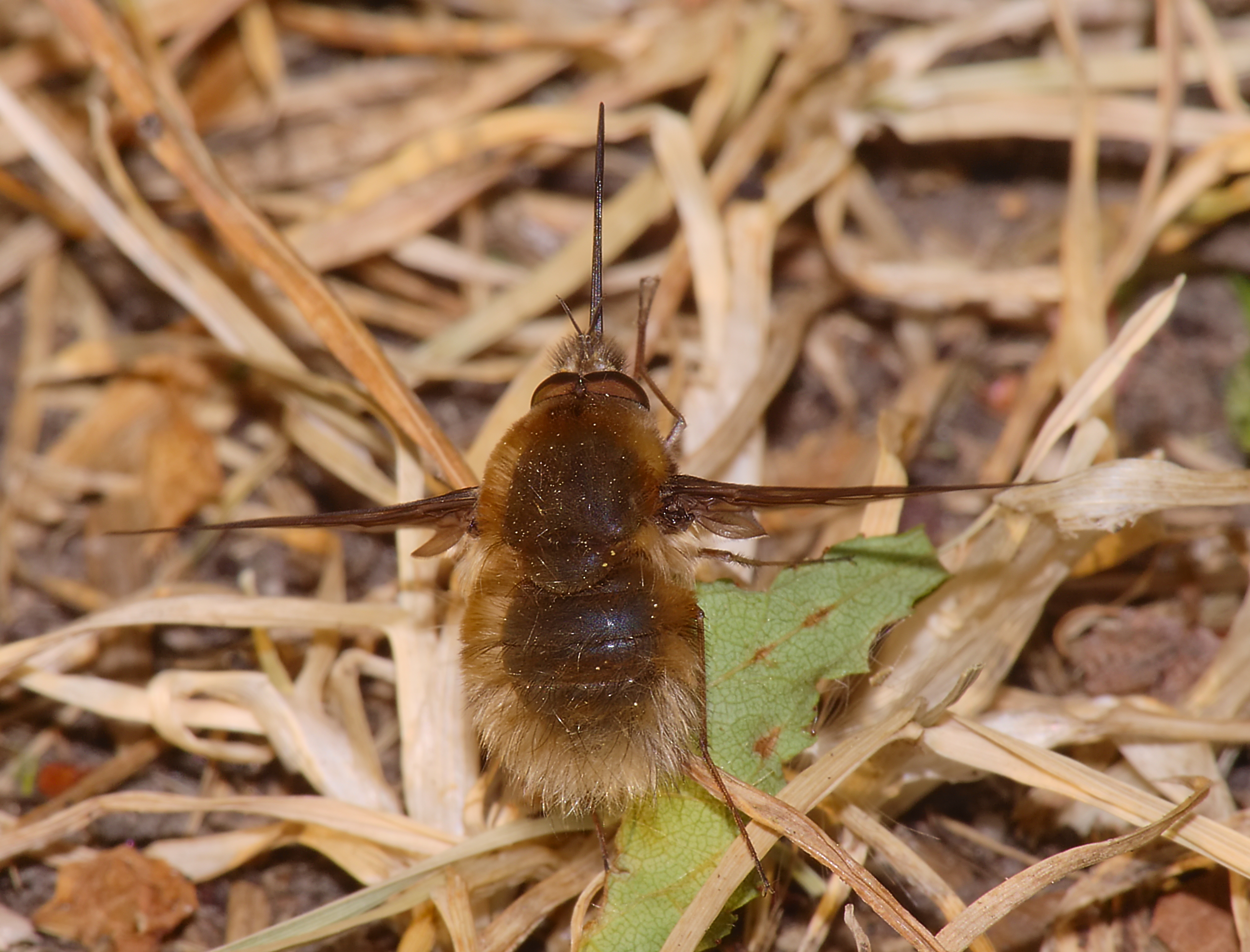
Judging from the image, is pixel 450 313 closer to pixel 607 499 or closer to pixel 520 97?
pixel 520 97

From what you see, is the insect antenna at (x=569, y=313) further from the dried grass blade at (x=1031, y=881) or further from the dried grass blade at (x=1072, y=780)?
the dried grass blade at (x=1031, y=881)

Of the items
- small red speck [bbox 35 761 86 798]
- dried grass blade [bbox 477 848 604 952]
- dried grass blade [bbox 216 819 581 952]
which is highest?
small red speck [bbox 35 761 86 798]

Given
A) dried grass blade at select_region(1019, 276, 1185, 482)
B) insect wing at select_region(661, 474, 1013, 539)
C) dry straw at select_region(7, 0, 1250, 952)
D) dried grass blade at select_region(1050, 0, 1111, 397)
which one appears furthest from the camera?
dried grass blade at select_region(1050, 0, 1111, 397)

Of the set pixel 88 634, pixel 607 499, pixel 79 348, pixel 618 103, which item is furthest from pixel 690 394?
pixel 79 348

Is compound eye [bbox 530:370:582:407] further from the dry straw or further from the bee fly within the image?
the dry straw

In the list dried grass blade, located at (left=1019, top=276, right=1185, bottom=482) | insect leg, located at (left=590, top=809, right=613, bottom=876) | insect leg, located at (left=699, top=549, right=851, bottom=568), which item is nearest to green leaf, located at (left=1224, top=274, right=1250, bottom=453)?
dried grass blade, located at (left=1019, top=276, right=1185, bottom=482)

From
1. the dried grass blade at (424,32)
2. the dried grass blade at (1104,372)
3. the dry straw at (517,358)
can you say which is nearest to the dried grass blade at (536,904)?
the dry straw at (517,358)

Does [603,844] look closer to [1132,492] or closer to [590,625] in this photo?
[590,625]
